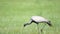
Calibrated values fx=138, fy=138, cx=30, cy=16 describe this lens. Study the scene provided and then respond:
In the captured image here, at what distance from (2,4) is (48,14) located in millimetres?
580

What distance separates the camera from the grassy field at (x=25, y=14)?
49.2 inches

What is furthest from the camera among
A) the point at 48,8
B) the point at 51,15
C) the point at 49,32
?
the point at 48,8

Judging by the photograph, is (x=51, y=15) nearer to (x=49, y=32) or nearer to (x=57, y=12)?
(x=57, y=12)

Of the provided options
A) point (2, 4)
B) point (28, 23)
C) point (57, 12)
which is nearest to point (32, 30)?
point (28, 23)

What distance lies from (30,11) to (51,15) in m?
0.24

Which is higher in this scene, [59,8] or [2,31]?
[59,8]

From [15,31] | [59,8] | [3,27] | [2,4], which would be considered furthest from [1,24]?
[59,8]

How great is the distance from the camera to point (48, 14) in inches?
58.2

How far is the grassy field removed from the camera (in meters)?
1.25

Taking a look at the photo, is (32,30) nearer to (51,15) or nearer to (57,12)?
(51,15)

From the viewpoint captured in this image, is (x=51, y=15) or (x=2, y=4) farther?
(x=2, y=4)

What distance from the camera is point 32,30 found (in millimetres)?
1240

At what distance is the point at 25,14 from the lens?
1.49m

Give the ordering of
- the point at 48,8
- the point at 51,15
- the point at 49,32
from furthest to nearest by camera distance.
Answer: the point at 48,8 < the point at 51,15 < the point at 49,32
